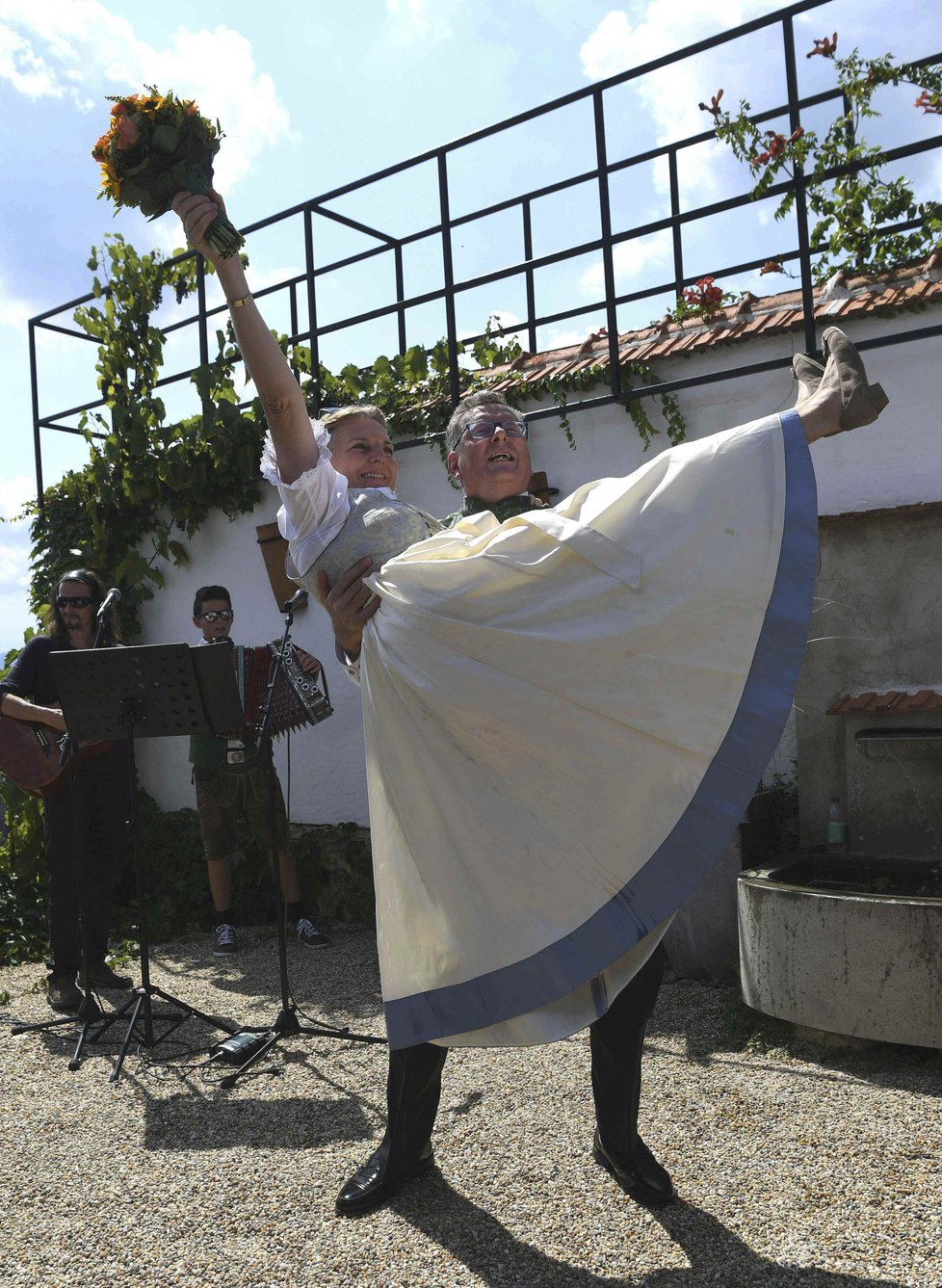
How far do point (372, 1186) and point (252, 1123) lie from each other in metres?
1.02

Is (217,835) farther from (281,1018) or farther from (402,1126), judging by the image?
(402,1126)

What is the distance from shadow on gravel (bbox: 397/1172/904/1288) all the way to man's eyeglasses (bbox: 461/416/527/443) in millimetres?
2038

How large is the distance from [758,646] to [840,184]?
3762 mm

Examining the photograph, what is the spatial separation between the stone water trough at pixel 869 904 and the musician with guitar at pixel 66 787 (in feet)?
10.4

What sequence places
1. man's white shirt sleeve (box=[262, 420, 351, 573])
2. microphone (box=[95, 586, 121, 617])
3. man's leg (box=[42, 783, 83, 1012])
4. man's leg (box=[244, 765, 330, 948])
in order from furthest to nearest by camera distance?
man's leg (box=[244, 765, 330, 948]), man's leg (box=[42, 783, 83, 1012]), microphone (box=[95, 586, 121, 617]), man's white shirt sleeve (box=[262, 420, 351, 573])

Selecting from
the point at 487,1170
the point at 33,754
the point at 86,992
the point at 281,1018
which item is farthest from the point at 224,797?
the point at 487,1170

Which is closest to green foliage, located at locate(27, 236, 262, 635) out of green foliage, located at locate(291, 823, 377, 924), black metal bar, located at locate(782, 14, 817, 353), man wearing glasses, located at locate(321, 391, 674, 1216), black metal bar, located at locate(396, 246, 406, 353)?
black metal bar, located at locate(396, 246, 406, 353)

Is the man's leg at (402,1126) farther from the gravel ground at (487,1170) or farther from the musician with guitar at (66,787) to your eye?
the musician with guitar at (66,787)

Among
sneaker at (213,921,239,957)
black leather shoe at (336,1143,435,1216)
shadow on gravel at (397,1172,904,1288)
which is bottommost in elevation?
sneaker at (213,921,239,957)

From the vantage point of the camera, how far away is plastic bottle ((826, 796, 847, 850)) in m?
4.52

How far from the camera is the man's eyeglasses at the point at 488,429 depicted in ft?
9.73

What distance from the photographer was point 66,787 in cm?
528

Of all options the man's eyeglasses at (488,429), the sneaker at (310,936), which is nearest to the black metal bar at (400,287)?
the sneaker at (310,936)

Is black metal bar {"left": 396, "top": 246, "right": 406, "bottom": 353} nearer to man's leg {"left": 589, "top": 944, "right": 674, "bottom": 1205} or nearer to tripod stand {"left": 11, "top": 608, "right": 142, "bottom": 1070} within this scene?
tripod stand {"left": 11, "top": 608, "right": 142, "bottom": 1070}
